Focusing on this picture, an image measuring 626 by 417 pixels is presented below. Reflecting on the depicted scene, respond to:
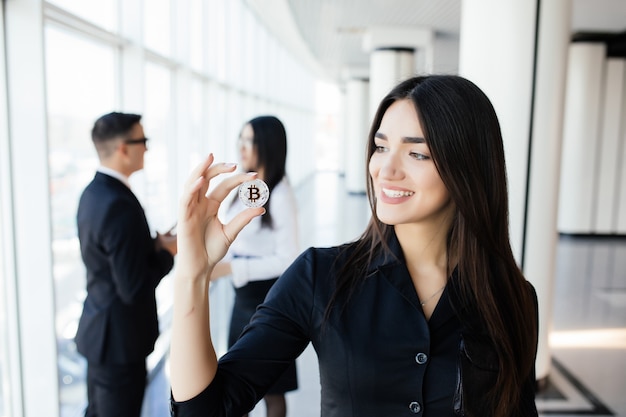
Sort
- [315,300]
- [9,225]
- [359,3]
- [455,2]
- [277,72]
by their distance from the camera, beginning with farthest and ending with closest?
[277,72] < [359,3] < [455,2] < [9,225] < [315,300]

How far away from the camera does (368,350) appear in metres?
1.22

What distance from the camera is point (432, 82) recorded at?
1271 mm

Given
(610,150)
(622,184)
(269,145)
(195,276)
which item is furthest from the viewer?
(622,184)

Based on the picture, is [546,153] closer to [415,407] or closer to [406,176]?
[406,176]

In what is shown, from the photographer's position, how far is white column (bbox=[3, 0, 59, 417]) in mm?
2516

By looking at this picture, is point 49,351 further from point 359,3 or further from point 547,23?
point 359,3

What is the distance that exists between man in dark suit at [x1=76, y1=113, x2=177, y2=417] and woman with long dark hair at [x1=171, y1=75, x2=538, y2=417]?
4.38 feet

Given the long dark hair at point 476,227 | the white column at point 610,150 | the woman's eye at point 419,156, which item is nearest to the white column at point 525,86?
the long dark hair at point 476,227

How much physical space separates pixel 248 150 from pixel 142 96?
1.78m

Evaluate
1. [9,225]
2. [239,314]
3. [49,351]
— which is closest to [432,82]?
[239,314]

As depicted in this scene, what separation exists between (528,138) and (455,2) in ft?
18.4

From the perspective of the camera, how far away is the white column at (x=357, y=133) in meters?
18.7

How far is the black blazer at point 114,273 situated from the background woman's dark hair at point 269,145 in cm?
62

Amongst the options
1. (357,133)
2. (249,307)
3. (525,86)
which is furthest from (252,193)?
(357,133)
